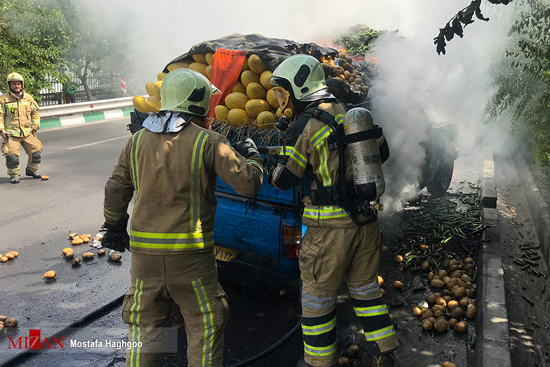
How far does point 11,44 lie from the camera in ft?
41.5

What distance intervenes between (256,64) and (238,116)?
0.54 metres

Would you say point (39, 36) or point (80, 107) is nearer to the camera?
point (39, 36)

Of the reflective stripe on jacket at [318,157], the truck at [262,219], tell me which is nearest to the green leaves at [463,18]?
the reflective stripe on jacket at [318,157]

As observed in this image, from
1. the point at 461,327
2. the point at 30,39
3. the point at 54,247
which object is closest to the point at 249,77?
the point at 461,327

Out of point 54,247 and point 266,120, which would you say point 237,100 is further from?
point 54,247

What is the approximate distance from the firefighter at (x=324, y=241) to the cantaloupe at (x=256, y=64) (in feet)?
3.60

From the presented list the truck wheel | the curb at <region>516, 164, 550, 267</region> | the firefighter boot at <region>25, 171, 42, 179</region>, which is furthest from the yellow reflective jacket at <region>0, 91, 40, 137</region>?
the curb at <region>516, 164, 550, 267</region>

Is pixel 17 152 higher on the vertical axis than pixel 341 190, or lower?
higher

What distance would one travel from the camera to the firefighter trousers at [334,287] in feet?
9.60

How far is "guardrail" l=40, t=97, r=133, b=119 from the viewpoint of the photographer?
1399 centimetres

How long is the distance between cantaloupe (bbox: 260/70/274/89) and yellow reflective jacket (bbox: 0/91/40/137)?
19.2 ft

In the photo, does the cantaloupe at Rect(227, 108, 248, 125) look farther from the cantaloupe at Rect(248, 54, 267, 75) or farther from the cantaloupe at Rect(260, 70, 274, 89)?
the cantaloupe at Rect(248, 54, 267, 75)

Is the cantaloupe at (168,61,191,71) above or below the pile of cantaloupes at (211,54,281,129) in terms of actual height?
above

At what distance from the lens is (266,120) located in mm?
3895
